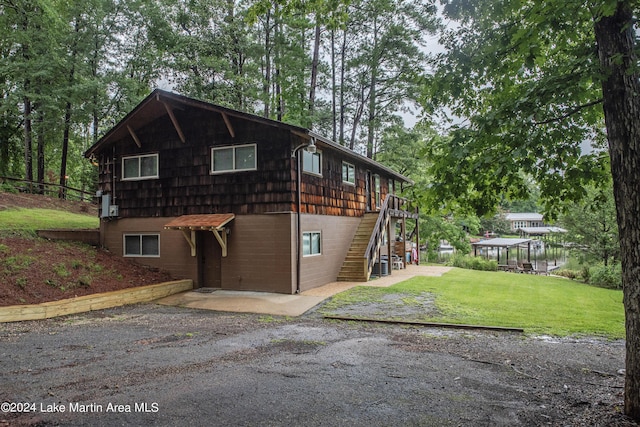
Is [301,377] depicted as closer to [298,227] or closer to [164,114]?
[298,227]

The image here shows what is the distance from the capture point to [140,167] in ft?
45.1

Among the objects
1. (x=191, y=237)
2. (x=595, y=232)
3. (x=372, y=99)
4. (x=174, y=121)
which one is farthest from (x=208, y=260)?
(x=595, y=232)

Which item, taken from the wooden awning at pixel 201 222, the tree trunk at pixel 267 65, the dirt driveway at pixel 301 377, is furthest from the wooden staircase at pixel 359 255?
the tree trunk at pixel 267 65

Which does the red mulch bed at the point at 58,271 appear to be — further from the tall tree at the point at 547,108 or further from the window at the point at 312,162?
the tall tree at the point at 547,108

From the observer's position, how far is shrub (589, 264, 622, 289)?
17.1 metres

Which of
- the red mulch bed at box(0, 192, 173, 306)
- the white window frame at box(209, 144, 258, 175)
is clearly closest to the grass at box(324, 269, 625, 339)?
the white window frame at box(209, 144, 258, 175)

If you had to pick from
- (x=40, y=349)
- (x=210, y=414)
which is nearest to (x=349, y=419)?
(x=210, y=414)

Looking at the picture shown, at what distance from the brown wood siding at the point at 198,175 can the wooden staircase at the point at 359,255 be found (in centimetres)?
444

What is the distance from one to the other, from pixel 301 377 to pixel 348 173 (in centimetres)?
1177

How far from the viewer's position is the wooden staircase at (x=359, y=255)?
14.5 meters

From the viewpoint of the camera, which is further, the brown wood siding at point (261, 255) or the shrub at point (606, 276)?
the shrub at point (606, 276)

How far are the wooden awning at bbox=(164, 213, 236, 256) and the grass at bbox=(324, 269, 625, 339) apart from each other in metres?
3.90

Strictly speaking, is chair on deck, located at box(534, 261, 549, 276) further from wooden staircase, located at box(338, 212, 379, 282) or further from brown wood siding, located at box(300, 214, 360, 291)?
brown wood siding, located at box(300, 214, 360, 291)

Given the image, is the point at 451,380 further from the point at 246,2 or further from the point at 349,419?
the point at 246,2
